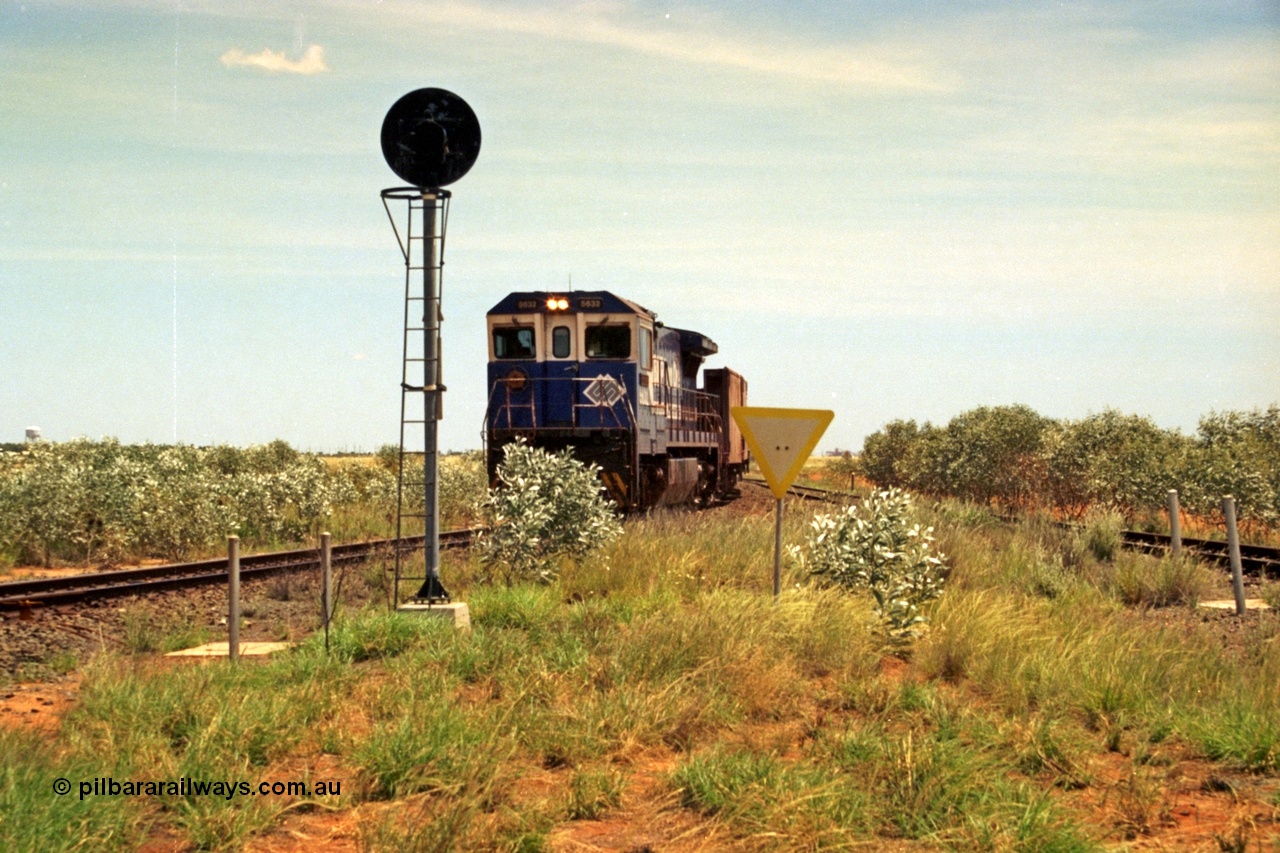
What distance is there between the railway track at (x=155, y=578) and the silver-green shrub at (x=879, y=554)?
4409 millimetres

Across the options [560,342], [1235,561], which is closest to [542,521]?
[1235,561]

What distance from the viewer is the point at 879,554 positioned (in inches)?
416

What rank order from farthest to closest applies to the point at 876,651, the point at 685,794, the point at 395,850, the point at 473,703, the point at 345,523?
the point at 345,523, the point at 876,651, the point at 473,703, the point at 685,794, the point at 395,850

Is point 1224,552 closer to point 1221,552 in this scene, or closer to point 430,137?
point 1221,552

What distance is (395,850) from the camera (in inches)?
188

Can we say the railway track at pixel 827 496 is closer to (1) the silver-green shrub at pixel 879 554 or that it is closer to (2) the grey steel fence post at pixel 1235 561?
(2) the grey steel fence post at pixel 1235 561

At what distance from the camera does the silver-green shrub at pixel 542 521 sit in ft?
40.4

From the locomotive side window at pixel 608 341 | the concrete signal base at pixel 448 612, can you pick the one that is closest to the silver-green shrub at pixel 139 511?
the locomotive side window at pixel 608 341

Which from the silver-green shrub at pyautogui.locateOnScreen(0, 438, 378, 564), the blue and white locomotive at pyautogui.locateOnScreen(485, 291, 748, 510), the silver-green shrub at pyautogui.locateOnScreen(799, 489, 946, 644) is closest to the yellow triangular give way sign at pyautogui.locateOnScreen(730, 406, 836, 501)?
the silver-green shrub at pyautogui.locateOnScreen(799, 489, 946, 644)

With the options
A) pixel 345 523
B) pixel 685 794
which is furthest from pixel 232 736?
pixel 345 523

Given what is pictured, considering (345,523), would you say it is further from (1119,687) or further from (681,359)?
(1119,687)

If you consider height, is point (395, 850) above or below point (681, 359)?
below

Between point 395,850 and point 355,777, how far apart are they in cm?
119

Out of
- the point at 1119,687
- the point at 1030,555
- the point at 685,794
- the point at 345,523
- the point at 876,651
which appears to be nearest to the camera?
the point at 685,794
